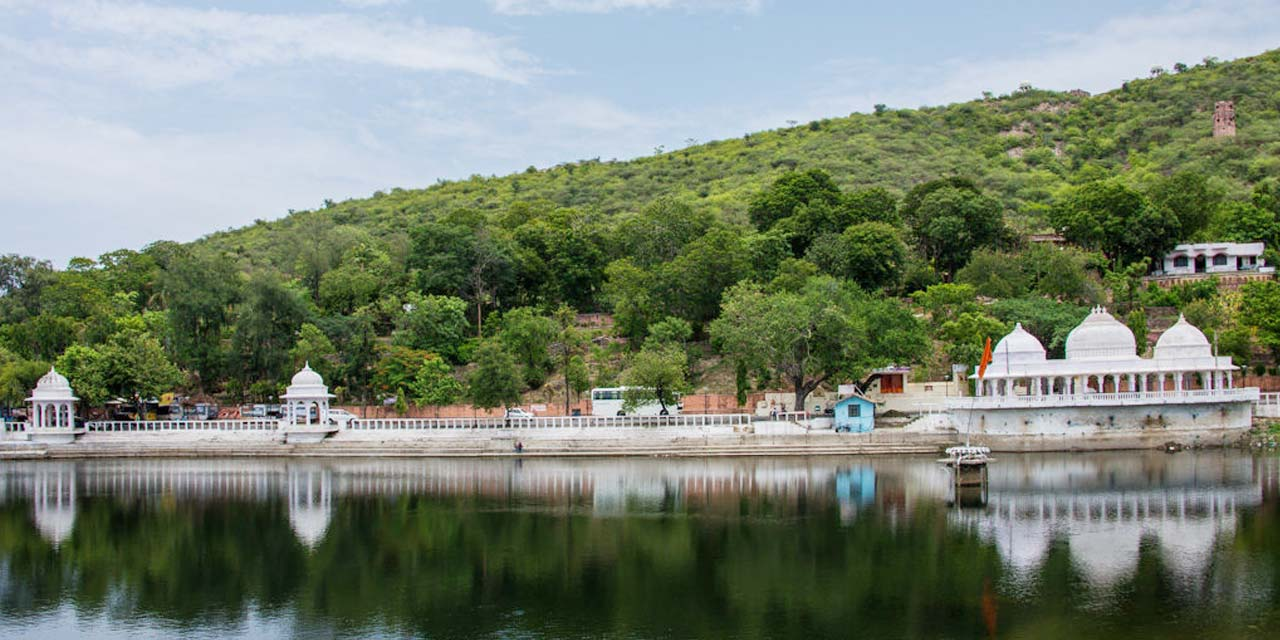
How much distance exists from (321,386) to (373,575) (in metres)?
31.0

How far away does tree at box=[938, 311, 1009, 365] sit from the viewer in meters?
54.0

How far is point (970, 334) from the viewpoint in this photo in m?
55.6

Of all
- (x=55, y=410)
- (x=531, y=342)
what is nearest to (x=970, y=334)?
(x=531, y=342)

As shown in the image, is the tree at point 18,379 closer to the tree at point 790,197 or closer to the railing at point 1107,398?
the tree at point 790,197

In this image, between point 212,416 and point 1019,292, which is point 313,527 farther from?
point 1019,292

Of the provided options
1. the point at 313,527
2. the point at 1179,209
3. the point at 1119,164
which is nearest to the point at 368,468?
the point at 313,527

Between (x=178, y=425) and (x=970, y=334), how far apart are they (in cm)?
3814

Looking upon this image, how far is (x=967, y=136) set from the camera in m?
116

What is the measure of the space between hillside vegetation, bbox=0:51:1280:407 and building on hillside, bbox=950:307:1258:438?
14.9ft

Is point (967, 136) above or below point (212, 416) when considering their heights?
above

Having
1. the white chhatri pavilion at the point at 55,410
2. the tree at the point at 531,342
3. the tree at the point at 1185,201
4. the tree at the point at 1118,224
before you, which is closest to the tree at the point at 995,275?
the tree at the point at 1118,224

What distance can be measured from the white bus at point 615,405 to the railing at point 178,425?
15190 millimetres

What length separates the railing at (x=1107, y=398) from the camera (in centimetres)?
4672

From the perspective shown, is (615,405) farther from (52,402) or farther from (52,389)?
(52,402)
